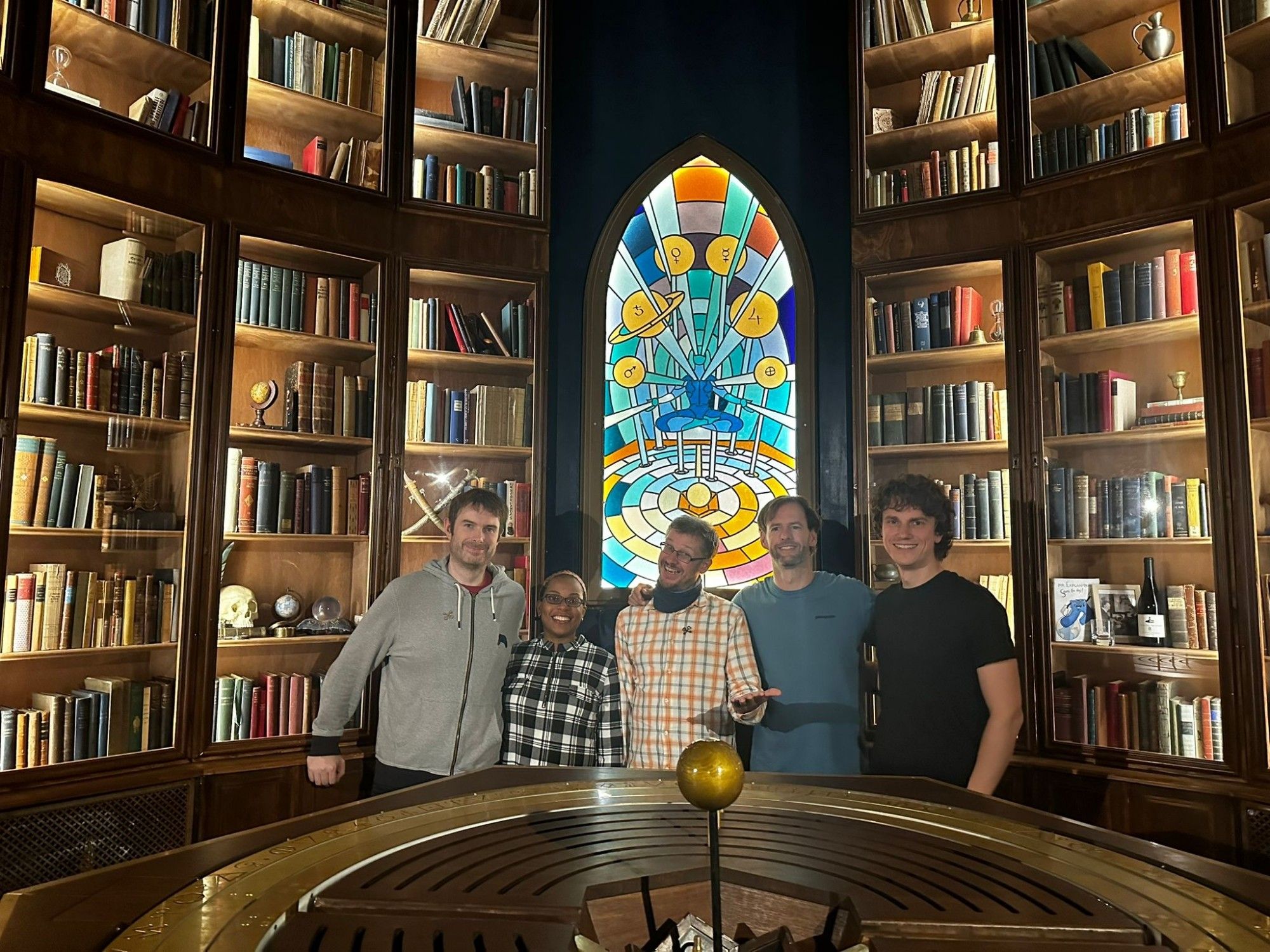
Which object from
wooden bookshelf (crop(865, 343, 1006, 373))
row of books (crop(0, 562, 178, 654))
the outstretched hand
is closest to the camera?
the outstretched hand

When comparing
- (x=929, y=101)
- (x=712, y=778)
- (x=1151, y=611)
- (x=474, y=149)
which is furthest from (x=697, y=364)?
(x=712, y=778)

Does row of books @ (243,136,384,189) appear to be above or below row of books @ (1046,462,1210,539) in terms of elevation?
above

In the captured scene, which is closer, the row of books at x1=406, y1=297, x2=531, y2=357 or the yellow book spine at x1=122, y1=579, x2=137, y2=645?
the yellow book spine at x1=122, y1=579, x2=137, y2=645

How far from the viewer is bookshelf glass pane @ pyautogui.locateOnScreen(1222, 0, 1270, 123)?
121 inches

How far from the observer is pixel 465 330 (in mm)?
3689

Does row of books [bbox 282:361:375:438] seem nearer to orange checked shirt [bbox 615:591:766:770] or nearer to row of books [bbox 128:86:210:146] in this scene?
row of books [bbox 128:86:210:146]

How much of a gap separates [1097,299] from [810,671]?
182 centimetres

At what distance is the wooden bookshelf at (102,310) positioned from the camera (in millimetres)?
2902

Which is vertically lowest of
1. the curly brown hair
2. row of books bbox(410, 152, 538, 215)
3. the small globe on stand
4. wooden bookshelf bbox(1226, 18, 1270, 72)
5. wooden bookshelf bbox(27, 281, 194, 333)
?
the small globe on stand

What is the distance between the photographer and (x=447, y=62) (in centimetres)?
378

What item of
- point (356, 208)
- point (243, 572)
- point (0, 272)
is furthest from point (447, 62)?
point (243, 572)

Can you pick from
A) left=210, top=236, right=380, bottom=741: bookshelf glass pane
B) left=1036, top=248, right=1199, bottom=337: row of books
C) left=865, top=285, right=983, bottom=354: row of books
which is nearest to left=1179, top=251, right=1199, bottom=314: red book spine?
left=1036, top=248, right=1199, bottom=337: row of books

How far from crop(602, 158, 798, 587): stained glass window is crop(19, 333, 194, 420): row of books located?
1567mm

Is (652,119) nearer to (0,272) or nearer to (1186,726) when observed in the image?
(0,272)
